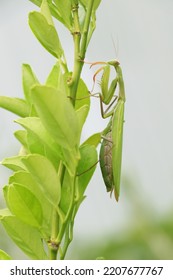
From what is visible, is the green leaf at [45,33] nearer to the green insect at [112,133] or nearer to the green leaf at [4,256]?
the green insect at [112,133]

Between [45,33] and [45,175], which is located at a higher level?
[45,33]

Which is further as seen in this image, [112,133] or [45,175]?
[112,133]

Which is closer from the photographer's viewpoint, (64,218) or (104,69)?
(64,218)

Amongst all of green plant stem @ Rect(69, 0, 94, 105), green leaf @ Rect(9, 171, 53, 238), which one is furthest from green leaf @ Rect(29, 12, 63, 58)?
green leaf @ Rect(9, 171, 53, 238)

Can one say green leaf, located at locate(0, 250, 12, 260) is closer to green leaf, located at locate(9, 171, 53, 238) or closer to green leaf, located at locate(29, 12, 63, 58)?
green leaf, located at locate(9, 171, 53, 238)

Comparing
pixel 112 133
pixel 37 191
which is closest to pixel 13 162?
pixel 37 191

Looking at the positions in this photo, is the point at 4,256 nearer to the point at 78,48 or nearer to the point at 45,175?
the point at 45,175

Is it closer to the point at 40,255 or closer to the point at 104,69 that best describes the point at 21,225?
the point at 40,255

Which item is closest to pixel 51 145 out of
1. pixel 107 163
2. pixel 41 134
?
pixel 41 134
